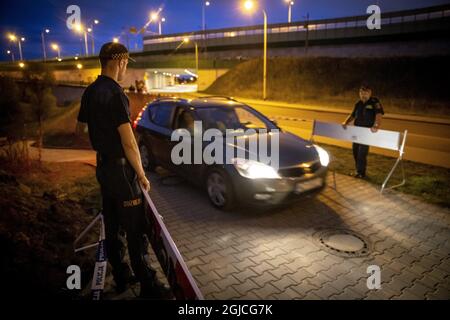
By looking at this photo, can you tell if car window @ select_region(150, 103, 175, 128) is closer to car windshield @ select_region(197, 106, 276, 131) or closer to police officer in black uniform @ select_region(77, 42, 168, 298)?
car windshield @ select_region(197, 106, 276, 131)

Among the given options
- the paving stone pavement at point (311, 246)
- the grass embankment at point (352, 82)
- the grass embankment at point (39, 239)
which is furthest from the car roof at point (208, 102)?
the grass embankment at point (352, 82)

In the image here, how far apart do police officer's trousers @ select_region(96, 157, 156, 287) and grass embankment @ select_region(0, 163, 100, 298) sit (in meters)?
0.72

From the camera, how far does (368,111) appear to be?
677 centimetres

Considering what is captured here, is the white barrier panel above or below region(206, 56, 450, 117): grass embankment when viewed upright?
below

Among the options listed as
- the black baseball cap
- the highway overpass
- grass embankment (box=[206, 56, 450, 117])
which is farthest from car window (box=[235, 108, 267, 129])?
the highway overpass

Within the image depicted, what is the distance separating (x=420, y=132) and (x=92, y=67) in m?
63.2

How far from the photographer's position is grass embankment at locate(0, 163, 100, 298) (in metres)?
3.15

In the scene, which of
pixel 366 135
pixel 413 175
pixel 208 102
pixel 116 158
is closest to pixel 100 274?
pixel 116 158

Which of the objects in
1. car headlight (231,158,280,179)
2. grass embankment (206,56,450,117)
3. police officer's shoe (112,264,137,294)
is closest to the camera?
police officer's shoe (112,264,137,294)

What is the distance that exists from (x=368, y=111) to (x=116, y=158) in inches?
224

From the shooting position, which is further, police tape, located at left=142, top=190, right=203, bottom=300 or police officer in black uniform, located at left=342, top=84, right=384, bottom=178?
police officer in black uniform, located at left=342, top=84, right=384, bottom=178

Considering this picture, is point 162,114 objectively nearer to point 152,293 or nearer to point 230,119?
point 230,119

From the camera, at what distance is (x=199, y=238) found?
448 cm
